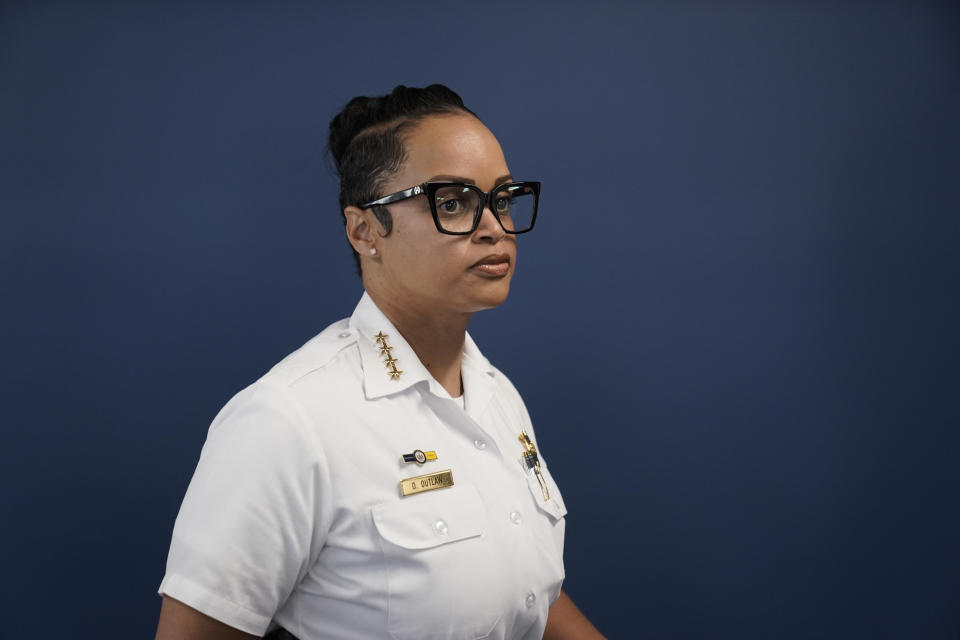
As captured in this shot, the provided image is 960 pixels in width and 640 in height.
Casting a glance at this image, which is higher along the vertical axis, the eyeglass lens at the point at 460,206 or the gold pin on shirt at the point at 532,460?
the eyeglass lens at the point at 460,206

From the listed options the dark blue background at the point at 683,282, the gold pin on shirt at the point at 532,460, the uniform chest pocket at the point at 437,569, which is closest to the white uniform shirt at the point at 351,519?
the uniform chest pocket at the point at 437,569

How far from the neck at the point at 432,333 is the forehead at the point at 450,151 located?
0.25 m

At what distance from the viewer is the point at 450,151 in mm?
1350

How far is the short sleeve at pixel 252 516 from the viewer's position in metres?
1.13

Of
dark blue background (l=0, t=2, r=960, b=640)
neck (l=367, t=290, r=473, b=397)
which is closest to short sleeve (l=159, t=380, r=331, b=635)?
neck (l=367, t=290, r=473, b=397)

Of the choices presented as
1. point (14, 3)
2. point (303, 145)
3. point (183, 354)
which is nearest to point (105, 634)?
point (183, 354)

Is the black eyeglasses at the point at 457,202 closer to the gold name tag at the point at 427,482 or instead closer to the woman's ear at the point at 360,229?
the woman's ear at the point at 360,229

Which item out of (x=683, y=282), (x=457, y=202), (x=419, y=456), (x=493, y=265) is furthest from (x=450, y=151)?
(x=683, y=282)

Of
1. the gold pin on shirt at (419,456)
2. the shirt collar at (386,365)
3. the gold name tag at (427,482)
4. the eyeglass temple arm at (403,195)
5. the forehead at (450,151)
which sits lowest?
the gold name tag at (427,482)

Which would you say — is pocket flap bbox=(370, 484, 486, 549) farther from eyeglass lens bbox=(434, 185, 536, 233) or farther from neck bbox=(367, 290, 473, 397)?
eyeglass lens bbox=(434, 185, 536, 233)

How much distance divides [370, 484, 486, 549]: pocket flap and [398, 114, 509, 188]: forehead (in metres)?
0.54

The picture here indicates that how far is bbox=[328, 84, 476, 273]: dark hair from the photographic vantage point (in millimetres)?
1387

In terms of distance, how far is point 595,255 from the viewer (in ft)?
7.48

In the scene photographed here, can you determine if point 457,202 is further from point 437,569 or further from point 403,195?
point 437,569
